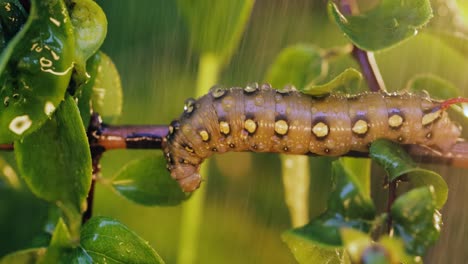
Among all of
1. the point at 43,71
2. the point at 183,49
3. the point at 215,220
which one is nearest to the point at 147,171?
the point at 43,71

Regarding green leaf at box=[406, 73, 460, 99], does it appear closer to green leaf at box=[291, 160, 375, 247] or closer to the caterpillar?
the caterpillar

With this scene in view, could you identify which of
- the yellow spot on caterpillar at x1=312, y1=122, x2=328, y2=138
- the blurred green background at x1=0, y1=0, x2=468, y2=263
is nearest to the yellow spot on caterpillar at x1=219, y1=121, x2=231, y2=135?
the yellow spot on caterpillar at x1=312, y1=122, x2=328, y2=138

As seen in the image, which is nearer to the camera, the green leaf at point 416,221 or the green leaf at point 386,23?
the green leaf at point 416,221

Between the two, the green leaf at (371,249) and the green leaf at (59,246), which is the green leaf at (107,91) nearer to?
the green leaf at (59,246)

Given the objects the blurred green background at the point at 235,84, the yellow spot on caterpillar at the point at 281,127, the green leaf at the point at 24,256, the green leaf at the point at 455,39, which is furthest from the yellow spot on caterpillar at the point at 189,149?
the blurred green background at the point at 235,84

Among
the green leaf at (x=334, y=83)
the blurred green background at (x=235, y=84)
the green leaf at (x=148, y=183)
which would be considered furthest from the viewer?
the blurred green background at (x=235, y=84)

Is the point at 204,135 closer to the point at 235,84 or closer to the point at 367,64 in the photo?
the point at 367,64

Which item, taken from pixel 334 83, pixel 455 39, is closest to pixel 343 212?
pixel 334 83
